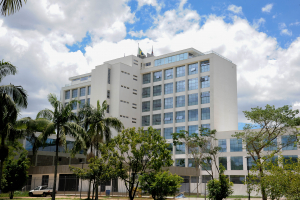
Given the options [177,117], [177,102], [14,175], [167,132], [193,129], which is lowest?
[14,175]

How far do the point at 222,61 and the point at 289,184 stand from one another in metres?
48.5

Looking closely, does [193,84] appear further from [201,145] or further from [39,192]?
[39,192]

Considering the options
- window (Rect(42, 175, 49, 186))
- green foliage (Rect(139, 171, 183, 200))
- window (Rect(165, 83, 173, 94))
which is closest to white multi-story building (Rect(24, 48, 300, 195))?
window (Rect(165, 83, 173, 94))

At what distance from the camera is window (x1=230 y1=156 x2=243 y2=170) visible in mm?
55219

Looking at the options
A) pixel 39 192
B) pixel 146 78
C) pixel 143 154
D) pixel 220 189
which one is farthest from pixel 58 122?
pixel 146 78

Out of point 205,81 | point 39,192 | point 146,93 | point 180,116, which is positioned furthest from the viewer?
point 146,93

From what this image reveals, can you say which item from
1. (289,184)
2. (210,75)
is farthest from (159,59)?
(289,184)

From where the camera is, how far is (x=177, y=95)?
6819 cm

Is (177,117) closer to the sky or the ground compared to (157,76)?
closer to the ground

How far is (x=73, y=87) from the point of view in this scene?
274ft

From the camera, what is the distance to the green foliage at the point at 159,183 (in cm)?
2655

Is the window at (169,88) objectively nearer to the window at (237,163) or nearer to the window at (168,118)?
the window at (168,118)

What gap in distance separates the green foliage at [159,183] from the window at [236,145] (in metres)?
31.1

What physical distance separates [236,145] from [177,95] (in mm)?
17573
